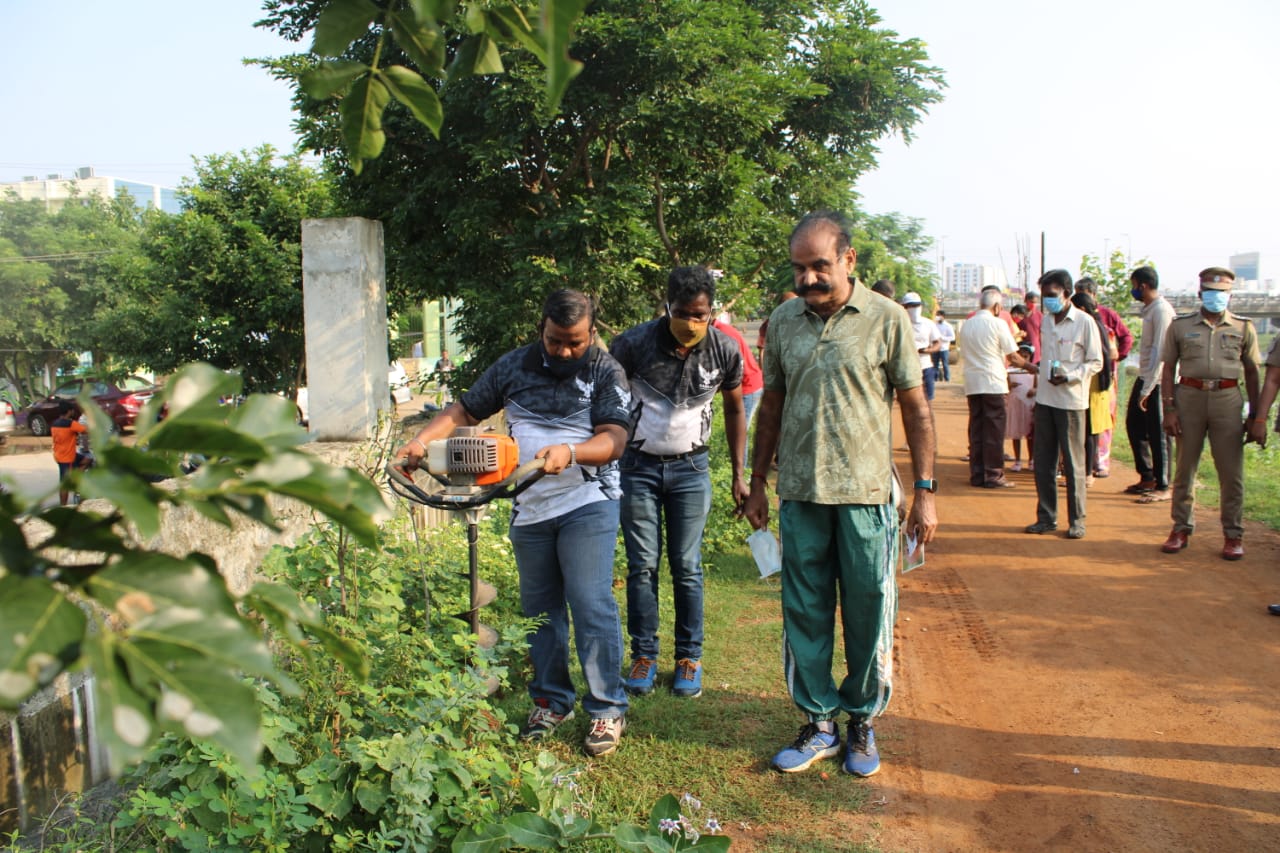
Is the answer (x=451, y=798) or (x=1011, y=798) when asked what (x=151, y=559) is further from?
(x=1011, y=798)

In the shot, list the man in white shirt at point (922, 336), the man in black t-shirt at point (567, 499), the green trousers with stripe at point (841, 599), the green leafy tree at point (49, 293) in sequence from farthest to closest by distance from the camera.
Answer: the green leafy tree at point (49, 293), the man in white shirt at point (922, 336), the man in black t-shirt at point (567, 499), the green trousers with stripe at point (841, 599)

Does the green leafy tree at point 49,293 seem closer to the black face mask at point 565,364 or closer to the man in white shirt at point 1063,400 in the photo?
the man in white shirt at point 1063,400

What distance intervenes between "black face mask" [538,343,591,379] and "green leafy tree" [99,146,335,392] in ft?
45.1

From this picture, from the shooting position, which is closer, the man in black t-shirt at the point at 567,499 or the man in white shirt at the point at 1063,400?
the man in black t-shirt at the point at 567,499

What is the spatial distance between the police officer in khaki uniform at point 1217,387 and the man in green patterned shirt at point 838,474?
3708mm

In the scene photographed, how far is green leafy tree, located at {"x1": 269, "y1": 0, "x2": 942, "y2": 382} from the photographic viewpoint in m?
9.34

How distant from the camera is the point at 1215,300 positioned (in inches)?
253

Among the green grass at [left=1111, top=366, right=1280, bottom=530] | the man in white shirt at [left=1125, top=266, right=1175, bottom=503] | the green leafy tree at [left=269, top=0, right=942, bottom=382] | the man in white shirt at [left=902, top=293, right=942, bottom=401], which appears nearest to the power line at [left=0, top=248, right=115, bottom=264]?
the green leafy tree at [left=269, top=0, right=942, bottom=382]

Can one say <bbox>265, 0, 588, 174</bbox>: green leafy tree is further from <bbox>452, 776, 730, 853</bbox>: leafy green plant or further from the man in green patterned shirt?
the man in green patterned shirt

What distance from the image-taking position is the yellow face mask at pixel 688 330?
444 cm

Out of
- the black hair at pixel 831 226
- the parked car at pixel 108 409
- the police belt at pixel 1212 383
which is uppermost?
the black hair at pixel 831 226

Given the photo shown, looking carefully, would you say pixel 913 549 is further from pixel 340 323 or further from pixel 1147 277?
pixel 1147 277

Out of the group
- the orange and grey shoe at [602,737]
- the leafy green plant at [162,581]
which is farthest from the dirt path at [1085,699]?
the leafy green plant at [162,581]

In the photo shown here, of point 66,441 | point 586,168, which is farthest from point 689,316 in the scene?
point 66,441
